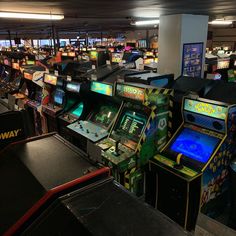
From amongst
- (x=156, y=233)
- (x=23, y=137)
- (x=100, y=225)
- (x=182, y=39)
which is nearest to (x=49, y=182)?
(x=100, y=225)

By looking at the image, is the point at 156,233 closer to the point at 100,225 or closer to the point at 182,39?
the point at 100,225

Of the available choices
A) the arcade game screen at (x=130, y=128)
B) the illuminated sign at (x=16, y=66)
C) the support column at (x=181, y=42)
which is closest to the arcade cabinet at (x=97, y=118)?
the arcade game screen at (x=130, y=128)

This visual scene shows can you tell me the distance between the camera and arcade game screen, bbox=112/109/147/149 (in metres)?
3.51

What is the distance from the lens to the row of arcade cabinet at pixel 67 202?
3.47 feet

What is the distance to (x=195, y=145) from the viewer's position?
313cm

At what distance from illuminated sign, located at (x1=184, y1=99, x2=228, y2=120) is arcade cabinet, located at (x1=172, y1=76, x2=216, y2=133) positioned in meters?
0.44

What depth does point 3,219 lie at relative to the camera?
127 centimetres

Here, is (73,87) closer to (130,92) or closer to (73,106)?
(73,106)

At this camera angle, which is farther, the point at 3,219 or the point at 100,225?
the point at 3,219

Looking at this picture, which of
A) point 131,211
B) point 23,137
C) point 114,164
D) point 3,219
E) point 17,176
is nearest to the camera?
point 131,211

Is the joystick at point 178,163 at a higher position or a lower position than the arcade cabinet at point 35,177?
lower

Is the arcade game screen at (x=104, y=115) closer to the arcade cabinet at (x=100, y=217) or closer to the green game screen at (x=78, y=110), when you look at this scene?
the green game screen at (x=78, y=110)

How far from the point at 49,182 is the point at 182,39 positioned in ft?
17.0

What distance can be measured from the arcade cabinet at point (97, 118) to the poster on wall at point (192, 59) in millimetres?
2550
